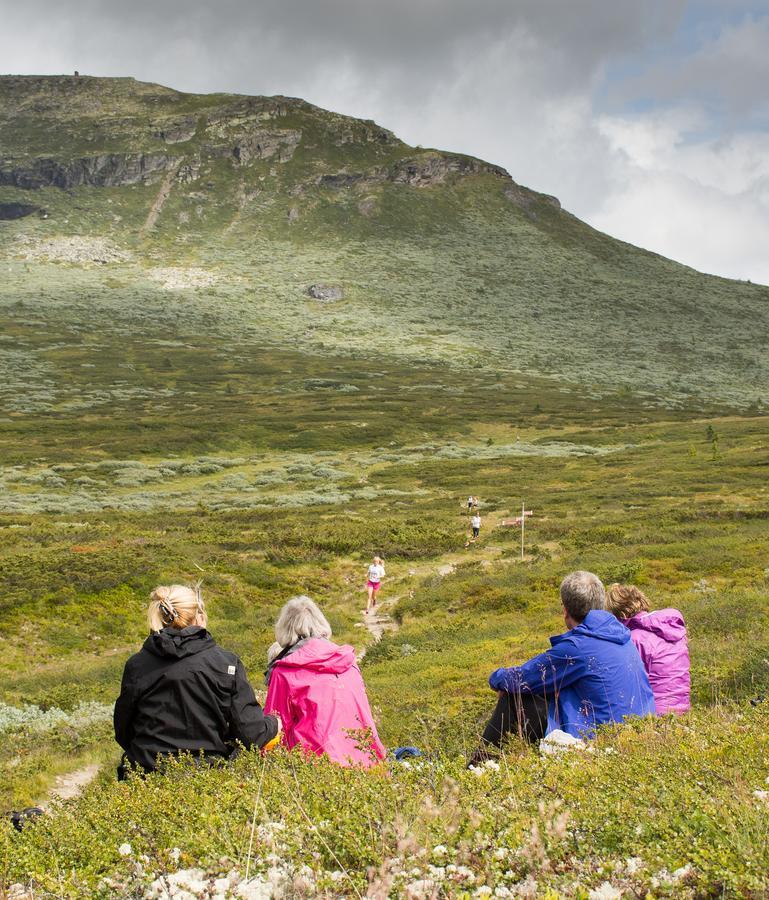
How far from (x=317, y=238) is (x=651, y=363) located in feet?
268

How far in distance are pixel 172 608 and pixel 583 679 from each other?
11.0ft

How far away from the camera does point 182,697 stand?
5285mm

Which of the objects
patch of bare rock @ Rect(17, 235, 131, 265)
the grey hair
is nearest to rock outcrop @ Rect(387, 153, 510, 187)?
patch of bare rock @ Rect(17, 235, 131, 265)

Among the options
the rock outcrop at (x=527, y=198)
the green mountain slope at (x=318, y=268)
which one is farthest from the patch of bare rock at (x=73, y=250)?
the rock outcrop at (x=527, y=198)

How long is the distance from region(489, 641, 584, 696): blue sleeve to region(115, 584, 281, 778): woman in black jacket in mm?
1963

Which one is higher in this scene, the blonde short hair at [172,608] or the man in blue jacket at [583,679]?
the blonde short hair at [172,608]

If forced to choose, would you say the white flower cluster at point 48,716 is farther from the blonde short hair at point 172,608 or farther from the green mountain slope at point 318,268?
the green mountain slope at point 318,268

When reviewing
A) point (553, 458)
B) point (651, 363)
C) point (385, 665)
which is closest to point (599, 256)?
point (651, 363)

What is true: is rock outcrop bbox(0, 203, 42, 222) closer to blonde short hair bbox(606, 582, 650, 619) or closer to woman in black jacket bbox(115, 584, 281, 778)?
blonde short hair bbox(606, 582, 650, 619)

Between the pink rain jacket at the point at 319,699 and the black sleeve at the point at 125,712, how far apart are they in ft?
3.68

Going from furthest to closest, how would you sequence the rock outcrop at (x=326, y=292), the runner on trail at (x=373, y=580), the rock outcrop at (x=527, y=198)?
the rock outcrop at (x=527, y=198) < the rock outcrop at (x=326, y=292) < the runner on trail at (x=373, y=580)

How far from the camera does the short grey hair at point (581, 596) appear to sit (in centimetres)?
641

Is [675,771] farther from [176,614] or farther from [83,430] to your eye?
[83,430]

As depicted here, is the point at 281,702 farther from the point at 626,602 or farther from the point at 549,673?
the point at 626,602
